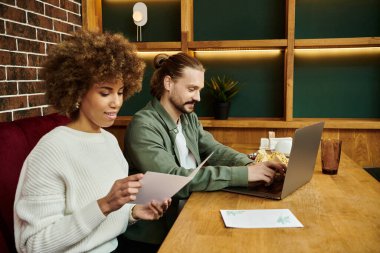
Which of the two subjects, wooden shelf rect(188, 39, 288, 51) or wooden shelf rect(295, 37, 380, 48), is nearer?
wooden shelf rect(295, 37, 380, 48)

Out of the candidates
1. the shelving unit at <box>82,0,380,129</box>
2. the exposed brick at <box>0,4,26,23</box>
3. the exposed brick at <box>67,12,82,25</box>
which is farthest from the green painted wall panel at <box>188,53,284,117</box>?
the exposed brick at <box>0,4,26,23</box>

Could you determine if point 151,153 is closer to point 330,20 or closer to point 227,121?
point 227,121

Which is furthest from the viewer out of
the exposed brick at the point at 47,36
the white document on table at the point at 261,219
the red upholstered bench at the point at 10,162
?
the exposed brick at the point at 47,36

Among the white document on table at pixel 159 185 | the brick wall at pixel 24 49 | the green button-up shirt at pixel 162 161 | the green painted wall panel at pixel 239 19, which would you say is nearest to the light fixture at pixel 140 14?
the green painted wall panel at pixel 239 19

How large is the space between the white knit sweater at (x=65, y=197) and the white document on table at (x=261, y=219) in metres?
0.37

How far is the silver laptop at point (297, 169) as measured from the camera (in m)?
1.40

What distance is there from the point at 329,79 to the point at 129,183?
253 cm

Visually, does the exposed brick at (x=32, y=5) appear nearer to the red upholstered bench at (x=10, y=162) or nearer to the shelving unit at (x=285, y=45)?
the shelving unit at (x=285, y=45)

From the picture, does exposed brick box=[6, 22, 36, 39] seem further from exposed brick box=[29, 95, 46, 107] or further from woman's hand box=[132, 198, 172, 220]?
woman's hand box=[132, 198, 172, 220]

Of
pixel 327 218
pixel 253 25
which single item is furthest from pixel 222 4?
pixel 327 218

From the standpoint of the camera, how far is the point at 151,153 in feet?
5.52

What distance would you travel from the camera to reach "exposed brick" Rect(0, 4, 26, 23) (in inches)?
79.2

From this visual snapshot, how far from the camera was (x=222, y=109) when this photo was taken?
316 cm

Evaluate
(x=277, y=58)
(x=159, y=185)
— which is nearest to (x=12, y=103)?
(x=159, y=185)
